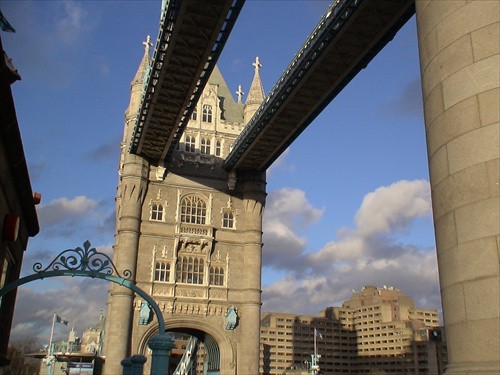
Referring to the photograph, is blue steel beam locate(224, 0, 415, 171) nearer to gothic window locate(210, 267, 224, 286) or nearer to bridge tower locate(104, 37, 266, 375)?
bridge tower locate(104, 37, 266, 375)

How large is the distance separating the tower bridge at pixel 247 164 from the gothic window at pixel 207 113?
0.18 meters

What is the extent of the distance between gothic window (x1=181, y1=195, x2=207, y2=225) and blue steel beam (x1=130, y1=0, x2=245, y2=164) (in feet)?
15.9

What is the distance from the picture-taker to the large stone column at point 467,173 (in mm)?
10000

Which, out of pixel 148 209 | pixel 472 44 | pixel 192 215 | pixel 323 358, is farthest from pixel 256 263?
pixel 323 358

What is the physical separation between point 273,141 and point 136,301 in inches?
631

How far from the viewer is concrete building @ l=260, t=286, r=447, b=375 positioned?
443 feet

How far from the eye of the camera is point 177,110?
133ft

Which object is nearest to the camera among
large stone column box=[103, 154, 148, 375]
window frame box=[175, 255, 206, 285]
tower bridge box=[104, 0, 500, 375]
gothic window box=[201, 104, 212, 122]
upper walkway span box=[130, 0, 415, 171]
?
tower bridge box=[104, 0, 500, 375]

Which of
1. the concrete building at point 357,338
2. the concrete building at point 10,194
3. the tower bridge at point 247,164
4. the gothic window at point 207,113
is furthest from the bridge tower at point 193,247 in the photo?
the concrete building at point 357,338

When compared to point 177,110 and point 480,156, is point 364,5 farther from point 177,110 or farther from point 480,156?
point 480,156

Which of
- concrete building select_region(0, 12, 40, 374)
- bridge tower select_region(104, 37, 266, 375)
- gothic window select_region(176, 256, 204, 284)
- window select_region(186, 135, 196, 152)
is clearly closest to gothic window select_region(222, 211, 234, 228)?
bridge tower select_region(104, 37, 266, 375)

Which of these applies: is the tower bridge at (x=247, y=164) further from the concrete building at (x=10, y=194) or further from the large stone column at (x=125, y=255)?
the concrete building at (x=10, y=194)

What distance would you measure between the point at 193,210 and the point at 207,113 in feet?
30.9

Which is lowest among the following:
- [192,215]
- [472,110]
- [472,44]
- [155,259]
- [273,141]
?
[472,110]
